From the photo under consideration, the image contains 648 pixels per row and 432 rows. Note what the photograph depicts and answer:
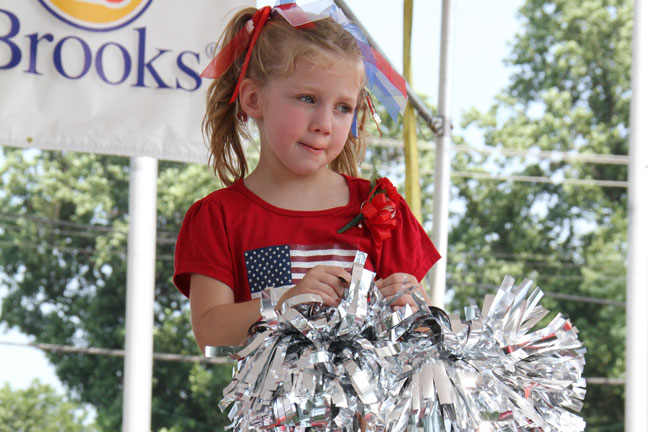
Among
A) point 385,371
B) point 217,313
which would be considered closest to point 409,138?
point 217,313

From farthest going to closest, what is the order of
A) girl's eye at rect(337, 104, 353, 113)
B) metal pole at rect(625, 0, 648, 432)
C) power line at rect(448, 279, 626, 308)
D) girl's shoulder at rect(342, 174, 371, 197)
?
power line at rect(448, 279, 626, 308), metal pole at rect(625, 0, 648, 432), girl's shoulder at rect(342, 174, 371, 197), girl's eye at rect(337, 104, 353, 113)

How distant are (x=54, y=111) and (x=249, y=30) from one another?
1.29m

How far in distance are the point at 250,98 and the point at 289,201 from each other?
16cm

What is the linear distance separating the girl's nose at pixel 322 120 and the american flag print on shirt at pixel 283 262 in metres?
0.15

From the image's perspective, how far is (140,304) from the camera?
2566 millimetres

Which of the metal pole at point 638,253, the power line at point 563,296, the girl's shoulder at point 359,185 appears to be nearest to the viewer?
the girl's shoulder at point 359,185

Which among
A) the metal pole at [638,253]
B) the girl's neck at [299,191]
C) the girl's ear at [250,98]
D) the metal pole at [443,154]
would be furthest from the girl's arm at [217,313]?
the metal pole at [638,253]

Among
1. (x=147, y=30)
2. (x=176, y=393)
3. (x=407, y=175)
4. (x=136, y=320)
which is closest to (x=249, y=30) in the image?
(x=407, y=175)

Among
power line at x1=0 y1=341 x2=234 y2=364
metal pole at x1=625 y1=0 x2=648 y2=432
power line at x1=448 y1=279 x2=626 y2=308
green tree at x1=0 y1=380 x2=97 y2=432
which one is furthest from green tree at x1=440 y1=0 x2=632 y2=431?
metal pole at x1=625 y1=0 x2=648 y2=432

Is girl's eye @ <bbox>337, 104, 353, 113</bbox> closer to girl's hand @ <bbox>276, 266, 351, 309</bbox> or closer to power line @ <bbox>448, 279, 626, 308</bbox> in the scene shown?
girl's hand @ <bbox>276, 266, 351, 309</bbox>

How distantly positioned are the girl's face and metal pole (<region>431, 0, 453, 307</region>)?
122cm

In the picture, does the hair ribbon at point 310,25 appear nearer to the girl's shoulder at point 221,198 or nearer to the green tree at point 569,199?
the girl's shoulder at point 221,198

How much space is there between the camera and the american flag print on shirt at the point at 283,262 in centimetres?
112

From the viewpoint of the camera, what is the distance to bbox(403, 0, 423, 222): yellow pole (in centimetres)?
224
